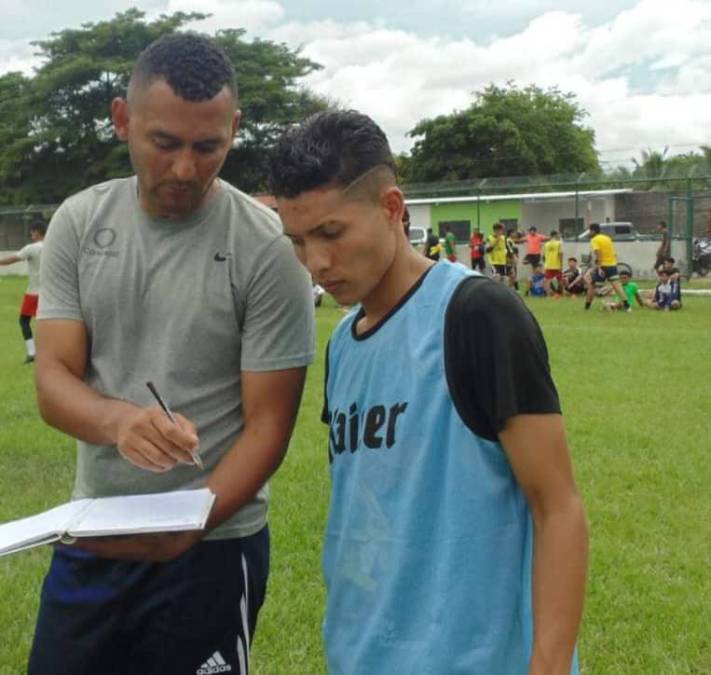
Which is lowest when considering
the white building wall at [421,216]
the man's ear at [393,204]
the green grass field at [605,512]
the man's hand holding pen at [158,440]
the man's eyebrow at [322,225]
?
the green grass field at [605,512]

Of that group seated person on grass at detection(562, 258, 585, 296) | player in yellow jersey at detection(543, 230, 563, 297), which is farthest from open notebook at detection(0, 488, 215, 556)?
seated person on grass at detection(562, 258, 585, 296)

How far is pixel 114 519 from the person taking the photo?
1.88m

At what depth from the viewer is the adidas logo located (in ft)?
7.66

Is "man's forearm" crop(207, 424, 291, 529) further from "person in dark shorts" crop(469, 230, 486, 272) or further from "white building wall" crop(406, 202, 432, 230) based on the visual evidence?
"white building wall" crop(406, 202, 432, 230)

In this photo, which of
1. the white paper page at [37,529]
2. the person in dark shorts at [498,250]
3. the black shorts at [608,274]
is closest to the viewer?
the white paper page at [37,529]

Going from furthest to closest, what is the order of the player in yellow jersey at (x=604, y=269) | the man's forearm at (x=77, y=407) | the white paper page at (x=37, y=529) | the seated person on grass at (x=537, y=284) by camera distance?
the seated person on grass at (x=537, y=284)
the player in yellow jersey at (x=604, y=269)
the man's forearm at (x=77, y=407)
the white paper page at (x=37, y=529)

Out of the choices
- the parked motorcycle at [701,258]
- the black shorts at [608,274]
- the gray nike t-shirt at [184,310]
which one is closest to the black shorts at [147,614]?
the gray nike t-shirt at [184,310]

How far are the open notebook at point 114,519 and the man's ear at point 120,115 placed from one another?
794mm

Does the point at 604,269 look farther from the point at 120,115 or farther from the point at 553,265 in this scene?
the point at 120,115

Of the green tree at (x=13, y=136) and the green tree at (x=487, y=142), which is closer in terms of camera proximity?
the green tree at (x=13, y=136)

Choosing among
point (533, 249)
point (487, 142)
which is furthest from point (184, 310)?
point (487, 142)

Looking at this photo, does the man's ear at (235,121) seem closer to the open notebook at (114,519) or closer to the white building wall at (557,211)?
the open notebook at (114,519)

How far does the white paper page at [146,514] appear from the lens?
181cm

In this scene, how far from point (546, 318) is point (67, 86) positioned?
30.5 metres
